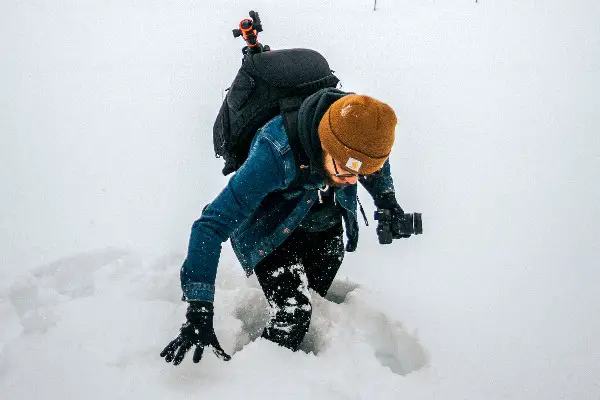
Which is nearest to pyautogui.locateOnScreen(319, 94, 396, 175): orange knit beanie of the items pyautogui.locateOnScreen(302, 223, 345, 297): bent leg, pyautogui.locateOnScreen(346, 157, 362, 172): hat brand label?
pyautogui.locateOnScreen(346, 157, 362, 172): hat brand label

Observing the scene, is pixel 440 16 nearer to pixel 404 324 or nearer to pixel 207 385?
pixel 404 324

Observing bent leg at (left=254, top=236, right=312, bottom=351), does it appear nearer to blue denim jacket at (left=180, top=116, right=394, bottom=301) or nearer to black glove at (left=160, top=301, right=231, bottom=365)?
blue denim jacket at (left=180, top=116, right=394, bottom=301)

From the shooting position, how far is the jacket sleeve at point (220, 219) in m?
1.74

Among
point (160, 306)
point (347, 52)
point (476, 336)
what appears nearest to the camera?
point (476, 336)

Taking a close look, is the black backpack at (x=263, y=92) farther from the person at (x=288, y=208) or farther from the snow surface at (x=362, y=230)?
the snow surface at (x=362, y=230)

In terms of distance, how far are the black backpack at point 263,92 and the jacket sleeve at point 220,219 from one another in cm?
24

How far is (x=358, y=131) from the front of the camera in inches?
64.5

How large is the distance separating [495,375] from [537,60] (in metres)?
4.77

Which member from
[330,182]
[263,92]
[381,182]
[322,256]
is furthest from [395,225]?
[263,92]

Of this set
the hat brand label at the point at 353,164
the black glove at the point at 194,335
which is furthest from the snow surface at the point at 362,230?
the hat brand label at the point at 353,164

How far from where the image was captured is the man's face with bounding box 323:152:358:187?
182 cm

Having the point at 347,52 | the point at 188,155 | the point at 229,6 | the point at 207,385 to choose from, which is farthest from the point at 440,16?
the point at 207,385

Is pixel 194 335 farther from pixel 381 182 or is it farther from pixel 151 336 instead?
pixel 381 182

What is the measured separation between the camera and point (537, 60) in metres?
5.41
